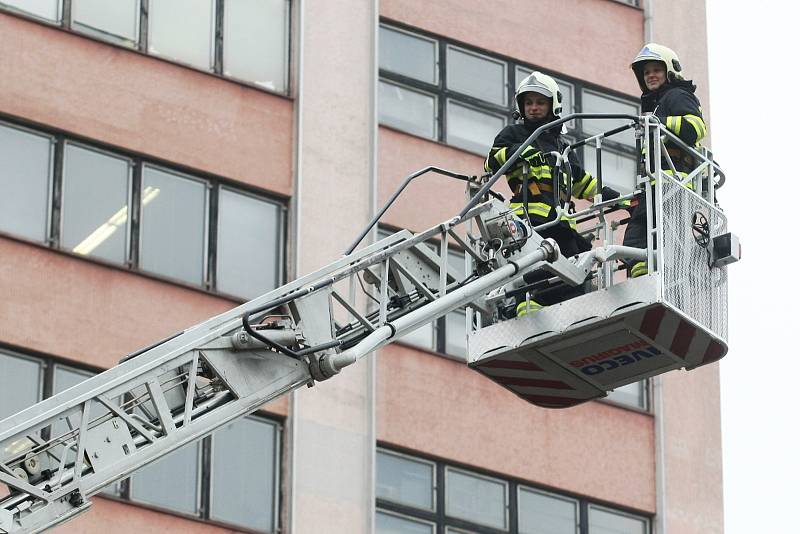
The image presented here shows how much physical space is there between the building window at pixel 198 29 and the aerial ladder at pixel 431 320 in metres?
11.3

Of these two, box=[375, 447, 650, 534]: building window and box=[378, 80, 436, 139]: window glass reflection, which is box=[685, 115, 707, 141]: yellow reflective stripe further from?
box=[378, 80, 436, 139]: window glass reflection

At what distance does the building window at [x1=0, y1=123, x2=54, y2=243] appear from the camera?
111 feet

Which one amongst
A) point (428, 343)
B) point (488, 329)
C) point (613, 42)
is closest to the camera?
point (488, 329)

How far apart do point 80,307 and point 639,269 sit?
37.3ft

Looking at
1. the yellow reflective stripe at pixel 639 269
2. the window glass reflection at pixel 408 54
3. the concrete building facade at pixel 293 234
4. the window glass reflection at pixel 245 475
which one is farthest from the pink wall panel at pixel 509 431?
the yellow reflective stripe at pixel 639 269

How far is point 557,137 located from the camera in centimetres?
2508

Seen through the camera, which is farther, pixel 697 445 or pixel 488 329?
pixel 697 445

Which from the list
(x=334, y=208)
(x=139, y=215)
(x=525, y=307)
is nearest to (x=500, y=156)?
(x=525, y=307)

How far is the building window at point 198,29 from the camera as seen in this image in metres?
35.1

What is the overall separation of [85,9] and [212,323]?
13.8 meters

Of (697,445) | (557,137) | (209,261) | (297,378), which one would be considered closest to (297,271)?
(209,261)

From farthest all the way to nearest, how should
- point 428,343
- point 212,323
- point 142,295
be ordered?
point 428,343, point 142,295, point 212,323

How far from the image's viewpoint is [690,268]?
949 inches

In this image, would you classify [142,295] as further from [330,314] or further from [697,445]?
[330,314]
